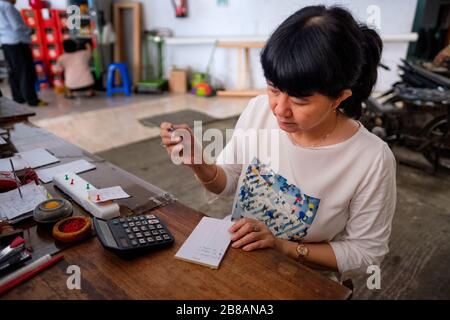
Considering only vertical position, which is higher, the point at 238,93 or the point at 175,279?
the point at 175,279

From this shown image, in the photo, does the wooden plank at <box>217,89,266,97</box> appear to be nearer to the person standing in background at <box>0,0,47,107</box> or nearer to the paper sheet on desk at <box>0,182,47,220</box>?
the person standing in background at <box>0,0,47,107</box>

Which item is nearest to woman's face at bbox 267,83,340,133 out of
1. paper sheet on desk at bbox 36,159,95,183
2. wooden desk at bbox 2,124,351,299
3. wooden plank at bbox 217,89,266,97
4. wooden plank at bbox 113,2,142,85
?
wooden desk at bbox 2,124,351,299

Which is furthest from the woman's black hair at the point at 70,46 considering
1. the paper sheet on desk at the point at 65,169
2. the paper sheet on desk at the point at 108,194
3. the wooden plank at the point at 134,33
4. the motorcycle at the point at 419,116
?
the paper sheet on desk at the point at 108,194

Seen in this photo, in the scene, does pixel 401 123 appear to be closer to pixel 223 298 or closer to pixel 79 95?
pixel 223 298

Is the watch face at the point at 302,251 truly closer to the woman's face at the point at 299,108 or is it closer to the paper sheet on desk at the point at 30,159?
the woman's face at the point at 299,108

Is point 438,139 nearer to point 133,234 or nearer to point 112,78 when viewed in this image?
point 133,234

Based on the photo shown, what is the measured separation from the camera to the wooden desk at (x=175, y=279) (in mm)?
637

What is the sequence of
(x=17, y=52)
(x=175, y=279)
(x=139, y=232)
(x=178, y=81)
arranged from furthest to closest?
(x=178, y=81), (x=17, y=52), (x=139, y=232), (x=175, y=279)

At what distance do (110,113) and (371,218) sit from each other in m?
4.22

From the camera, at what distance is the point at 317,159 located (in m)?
0.97

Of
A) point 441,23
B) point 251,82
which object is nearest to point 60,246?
point 441,23

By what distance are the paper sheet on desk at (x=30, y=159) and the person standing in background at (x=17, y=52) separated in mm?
3904

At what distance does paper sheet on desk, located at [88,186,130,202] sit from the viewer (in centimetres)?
90

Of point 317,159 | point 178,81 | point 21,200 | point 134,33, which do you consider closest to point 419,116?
point 317,159
